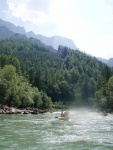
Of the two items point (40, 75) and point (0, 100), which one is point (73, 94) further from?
point (0, 100)

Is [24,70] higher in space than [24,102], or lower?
higher

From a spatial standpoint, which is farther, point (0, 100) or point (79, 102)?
point (79, 102)

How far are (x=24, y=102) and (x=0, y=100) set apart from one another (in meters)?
14.0

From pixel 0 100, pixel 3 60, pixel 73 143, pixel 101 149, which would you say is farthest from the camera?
pixel 3 60

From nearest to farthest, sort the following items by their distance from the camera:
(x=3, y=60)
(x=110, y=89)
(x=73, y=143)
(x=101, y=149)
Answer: (x=101, y=149) < (x=73, y=143) < (x=110, y=89) < (x=3, y=60)

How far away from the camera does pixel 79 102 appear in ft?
443

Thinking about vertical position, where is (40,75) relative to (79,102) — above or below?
above

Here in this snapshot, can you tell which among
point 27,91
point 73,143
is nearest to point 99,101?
point 27,91

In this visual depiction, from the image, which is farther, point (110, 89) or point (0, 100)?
point (110, 89)

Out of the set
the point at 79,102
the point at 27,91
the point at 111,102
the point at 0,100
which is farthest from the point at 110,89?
the point at 79,102

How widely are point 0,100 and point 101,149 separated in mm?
52075

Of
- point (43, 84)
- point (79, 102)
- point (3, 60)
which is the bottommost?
point (79, 102)

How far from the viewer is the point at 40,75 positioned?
130 m

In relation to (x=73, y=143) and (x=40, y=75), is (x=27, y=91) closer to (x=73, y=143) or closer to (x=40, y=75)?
(x=40, y=75)
